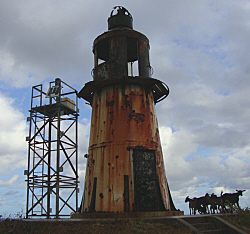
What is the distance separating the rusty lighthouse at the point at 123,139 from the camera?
12.2 meters

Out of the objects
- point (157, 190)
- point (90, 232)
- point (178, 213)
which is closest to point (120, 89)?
point (157, 190)

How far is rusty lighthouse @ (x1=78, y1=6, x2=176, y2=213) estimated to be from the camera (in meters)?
12.2

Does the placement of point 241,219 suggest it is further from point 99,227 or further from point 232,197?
point 99,227

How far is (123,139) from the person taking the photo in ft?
42.4

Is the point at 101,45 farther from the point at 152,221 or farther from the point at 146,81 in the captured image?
the point at 152,221

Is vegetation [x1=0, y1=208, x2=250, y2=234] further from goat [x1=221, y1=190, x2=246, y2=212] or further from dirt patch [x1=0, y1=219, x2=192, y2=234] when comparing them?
goat [x1=221, y1=190, x2=246, y2=212]

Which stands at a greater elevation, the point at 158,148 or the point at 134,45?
the point at 134,45

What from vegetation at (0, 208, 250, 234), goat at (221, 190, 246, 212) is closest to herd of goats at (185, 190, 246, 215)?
goat at (221, 190, 246, 212)

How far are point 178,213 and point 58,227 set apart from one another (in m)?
5.76

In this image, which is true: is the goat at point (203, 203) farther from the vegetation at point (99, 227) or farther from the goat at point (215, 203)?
the vegetation at point (99, 227)

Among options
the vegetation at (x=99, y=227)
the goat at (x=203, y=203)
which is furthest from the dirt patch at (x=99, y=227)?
the goat at (x=203, y=203)

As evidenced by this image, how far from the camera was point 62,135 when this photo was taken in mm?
20609

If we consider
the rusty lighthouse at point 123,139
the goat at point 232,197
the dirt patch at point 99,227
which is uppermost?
the rusty lighthouse at point 123,139

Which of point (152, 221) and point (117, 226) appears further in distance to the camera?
point (152, 221)
